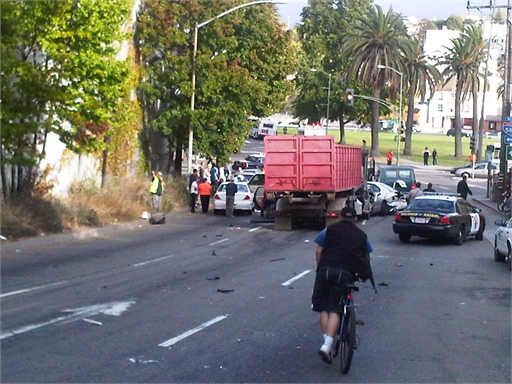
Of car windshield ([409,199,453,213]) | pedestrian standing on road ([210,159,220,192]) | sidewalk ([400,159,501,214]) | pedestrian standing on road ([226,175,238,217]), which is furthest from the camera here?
sidewalk ([400,159,501,214])

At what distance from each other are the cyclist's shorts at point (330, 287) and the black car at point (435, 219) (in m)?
15.9

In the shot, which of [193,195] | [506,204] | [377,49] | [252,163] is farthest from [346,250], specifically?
[377,49]

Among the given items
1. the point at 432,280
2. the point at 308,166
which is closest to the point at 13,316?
the point at 432,280

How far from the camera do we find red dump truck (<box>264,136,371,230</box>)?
28.0 m

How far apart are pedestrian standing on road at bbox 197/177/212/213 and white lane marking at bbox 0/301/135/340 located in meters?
21.5

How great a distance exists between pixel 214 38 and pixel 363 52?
3674cm

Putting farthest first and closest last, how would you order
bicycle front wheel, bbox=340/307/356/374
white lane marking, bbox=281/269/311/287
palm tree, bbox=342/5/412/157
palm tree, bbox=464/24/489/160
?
palm tree, bbox=464/24/489/160 < palm tree, bbox=342/5/412/157 < white lane marking, bbox=281/269/311/287 < bicycle front wheel, bbox=340/307/356/374

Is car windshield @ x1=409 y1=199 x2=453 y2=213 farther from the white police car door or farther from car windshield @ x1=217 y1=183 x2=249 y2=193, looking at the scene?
car windshield @ x1=217 y1=183 x2=249 y2=193

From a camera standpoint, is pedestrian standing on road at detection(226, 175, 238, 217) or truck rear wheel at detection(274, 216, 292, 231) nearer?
truck rear wheel at detection(274, 216, 292, 231)

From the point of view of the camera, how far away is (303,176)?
28109 mm

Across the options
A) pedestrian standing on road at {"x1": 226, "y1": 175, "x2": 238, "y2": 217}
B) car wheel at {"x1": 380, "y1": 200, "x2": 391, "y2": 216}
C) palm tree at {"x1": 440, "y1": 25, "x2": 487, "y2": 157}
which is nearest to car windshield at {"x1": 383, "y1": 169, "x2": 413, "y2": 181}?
car wheel at {"x1": 380, "y1": 200, "x2": 391, "y2": 216}

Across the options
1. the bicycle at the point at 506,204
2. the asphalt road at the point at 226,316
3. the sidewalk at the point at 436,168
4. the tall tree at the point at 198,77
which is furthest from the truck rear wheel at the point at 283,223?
the sidewalk at the point at 436,168

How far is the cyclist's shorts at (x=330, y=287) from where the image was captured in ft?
29.8

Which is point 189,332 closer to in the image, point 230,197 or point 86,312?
point 86,312
